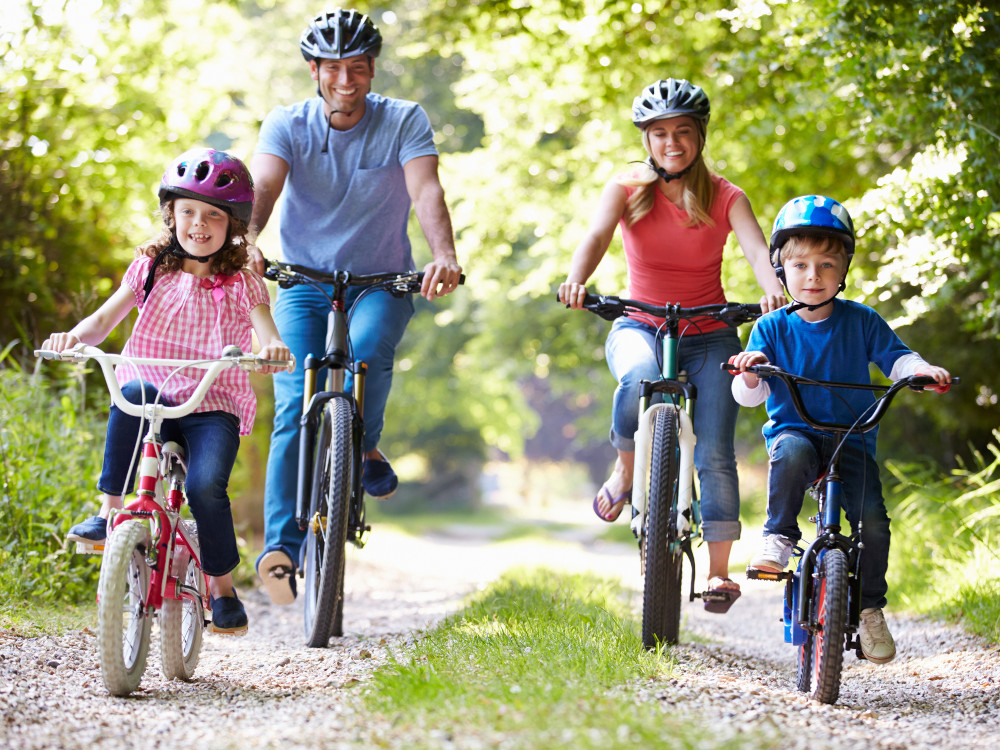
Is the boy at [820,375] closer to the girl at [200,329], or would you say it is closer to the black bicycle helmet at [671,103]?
the black bicycle helmet at [671,103]

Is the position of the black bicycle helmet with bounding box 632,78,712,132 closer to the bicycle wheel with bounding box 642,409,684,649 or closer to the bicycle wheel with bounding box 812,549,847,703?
the bicycle wheel with bounding box 642,409,684,649

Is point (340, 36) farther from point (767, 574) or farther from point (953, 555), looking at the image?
point (953, 555)

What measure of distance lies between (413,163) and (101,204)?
201 inches

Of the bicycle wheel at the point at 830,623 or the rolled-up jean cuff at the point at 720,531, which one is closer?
the bicycle wheel at the point at 830,623

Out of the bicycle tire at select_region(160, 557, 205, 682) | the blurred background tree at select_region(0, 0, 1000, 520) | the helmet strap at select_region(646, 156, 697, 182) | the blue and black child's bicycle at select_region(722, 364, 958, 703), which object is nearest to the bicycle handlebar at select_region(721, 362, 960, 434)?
the blue and black child's bicycle at select_region(722, 364, 958, 703)

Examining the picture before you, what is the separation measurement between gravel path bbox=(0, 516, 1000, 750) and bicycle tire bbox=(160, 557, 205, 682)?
7 cm

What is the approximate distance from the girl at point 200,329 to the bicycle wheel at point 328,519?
1.39 feet

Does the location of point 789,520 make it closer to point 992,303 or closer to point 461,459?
point 992,303

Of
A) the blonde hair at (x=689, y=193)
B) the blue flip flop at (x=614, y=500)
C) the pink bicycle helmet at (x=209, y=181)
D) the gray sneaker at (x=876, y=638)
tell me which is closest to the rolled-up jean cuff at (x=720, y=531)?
the blue flip flop at (x=614, y=500)

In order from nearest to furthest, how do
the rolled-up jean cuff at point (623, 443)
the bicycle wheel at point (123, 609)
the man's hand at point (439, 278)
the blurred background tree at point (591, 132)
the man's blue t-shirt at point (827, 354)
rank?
the bicycle wheel at point (123, 609)
the man's blue t-shirt at point (827, 354)
the man's hand at point (439, 278)
the rolled-up jean cuff at point (623, 443)
the blurred background tree at point (591, 132)

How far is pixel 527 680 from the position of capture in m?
3.36

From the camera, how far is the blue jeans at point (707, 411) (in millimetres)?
4609

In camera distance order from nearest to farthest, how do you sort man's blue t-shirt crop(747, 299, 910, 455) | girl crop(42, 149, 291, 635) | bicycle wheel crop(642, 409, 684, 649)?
girl crop(42, 149, 291, 635) < man's blue t-shirt crop(747, 299, 910, 455) < bicycle wheel crop(642, 409, 684, 649)

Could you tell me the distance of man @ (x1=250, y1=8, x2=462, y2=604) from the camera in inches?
191
